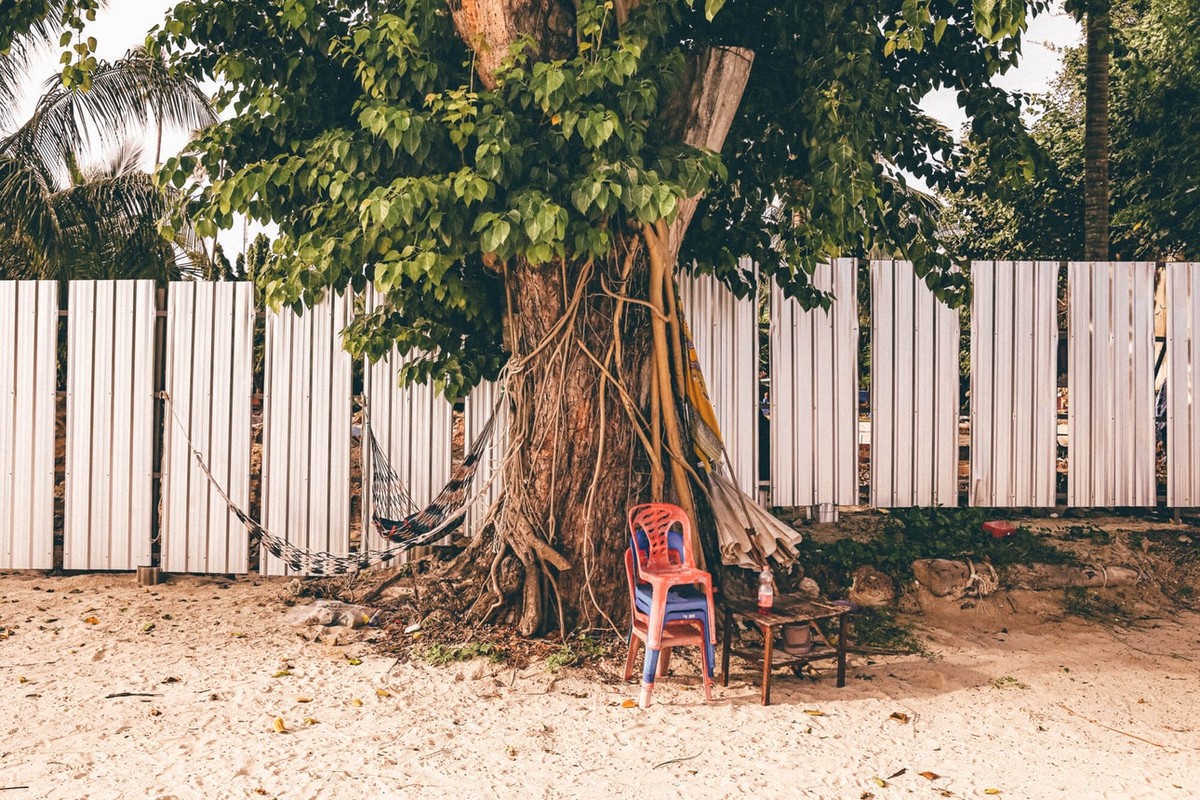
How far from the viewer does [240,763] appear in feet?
9.89

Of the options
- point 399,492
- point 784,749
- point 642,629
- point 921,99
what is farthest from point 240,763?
point 921,99

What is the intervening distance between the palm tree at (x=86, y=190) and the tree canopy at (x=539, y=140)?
20.6ft

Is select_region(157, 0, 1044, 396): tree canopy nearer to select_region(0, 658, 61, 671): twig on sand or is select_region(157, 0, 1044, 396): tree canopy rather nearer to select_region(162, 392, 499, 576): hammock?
select_region(162, 392, 499, 576): hammock

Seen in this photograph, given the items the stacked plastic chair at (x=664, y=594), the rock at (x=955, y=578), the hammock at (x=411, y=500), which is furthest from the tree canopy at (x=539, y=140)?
the rock at (x=955, y=578)

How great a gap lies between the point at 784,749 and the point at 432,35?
3157 millimetres

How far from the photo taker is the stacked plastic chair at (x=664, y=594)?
3.56 metres

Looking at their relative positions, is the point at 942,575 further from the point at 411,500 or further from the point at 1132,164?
the point at 1132,164

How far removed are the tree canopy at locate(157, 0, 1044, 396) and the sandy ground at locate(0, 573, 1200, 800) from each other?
1.68 metres

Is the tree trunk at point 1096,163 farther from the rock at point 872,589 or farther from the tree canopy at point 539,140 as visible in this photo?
the rock at point 872,589

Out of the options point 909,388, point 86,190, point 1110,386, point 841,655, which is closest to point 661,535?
point 841,655

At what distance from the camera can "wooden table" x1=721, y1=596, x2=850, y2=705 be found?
11.7ft

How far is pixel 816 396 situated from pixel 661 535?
1.81 metres

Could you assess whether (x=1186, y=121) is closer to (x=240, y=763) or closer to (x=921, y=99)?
(x=921, y=99)

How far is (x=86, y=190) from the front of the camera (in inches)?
408
